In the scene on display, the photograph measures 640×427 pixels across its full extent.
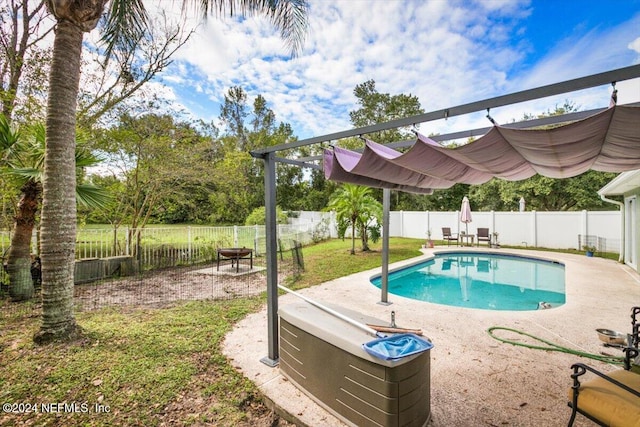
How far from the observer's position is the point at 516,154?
2674mm

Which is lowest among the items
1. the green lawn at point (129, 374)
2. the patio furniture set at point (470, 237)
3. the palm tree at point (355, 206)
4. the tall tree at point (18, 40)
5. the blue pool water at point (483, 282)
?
the blue pool water at point (483, 282)

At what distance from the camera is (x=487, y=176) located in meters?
4.00

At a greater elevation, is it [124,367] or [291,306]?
[291,306]

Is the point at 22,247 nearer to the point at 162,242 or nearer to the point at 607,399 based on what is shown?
the point at 162,242

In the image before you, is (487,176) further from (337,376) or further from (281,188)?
(281,188)

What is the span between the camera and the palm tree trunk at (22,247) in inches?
217

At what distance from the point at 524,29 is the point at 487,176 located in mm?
6833

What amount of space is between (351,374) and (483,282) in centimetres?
893

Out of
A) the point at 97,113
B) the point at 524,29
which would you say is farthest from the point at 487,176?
the point at 97,113

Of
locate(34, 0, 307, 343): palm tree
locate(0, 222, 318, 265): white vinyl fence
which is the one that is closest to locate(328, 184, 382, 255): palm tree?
locate(0, 222, 318, 265): white vinyl fence

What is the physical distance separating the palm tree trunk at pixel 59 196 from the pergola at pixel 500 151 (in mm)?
2766

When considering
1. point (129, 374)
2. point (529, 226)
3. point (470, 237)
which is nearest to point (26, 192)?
point (129, 374)

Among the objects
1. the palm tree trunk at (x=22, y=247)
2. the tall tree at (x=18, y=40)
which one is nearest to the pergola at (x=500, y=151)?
the palm tree trunk at (x=22, y=247)

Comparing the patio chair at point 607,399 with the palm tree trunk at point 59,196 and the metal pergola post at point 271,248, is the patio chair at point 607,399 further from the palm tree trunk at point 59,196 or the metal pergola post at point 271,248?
the palm tree trunk at point 59,196
